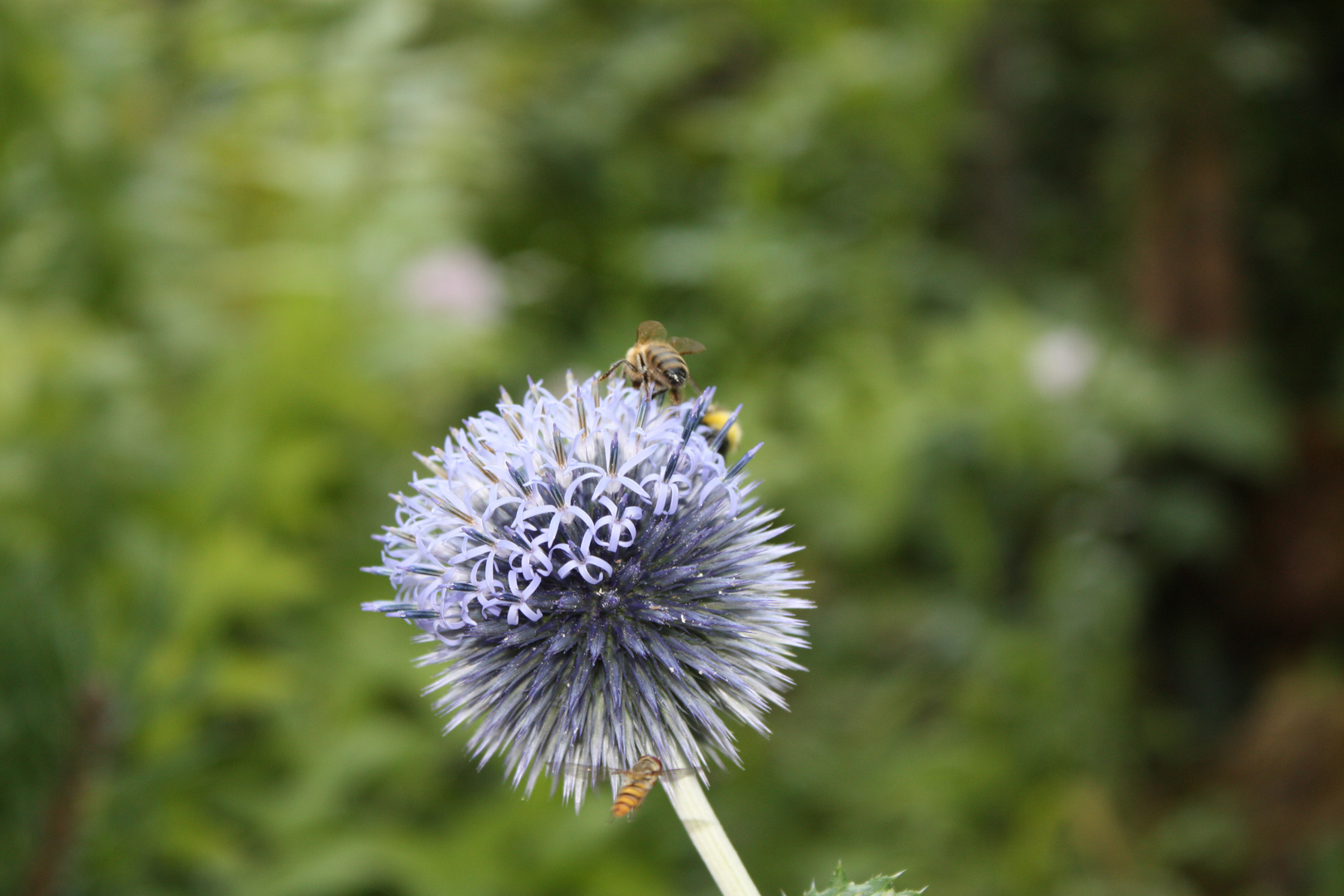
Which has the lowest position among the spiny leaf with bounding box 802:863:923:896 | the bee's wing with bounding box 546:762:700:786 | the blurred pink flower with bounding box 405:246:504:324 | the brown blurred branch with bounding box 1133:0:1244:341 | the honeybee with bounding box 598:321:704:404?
the spiny leaf with bounding box 802:863:923:896

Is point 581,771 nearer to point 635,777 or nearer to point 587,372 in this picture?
point 635,777

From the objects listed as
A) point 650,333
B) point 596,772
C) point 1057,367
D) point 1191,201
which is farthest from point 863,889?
point 1191,201

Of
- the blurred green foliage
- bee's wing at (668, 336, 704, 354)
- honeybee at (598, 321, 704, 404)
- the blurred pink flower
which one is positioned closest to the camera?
honeybee at (598, 321, 704, 404)

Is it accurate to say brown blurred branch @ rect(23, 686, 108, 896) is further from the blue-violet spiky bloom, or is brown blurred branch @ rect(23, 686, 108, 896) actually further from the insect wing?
the insect wing

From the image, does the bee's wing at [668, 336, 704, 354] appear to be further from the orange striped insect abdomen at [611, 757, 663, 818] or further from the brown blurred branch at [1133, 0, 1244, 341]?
the brown blurred branch at [1133, 0, 1244, 341]

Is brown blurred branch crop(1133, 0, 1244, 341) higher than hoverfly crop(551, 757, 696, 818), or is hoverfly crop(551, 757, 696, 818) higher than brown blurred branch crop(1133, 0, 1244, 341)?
brown blurred branch crop(1133, 0, 1244, 341)

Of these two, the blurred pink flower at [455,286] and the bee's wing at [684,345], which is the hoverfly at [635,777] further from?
the blurred pink flower at [455,286]

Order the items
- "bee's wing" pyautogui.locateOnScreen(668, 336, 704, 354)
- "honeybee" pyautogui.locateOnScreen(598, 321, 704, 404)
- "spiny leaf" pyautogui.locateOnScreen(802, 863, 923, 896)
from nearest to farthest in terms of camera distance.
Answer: "spiny leaf" pyautogui.locateOnScreen(802, 863, 923, 896), "honeybee" pyautogui.locateOnScreen(598, 321, 704, 404), "bee's wing" pyautogui.locateOnScreen(668, 336, 704, 354)

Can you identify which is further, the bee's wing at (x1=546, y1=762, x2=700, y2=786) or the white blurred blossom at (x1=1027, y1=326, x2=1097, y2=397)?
the white blurred blossom at (x1=1027, y1=326, x2=1097, y2=397)

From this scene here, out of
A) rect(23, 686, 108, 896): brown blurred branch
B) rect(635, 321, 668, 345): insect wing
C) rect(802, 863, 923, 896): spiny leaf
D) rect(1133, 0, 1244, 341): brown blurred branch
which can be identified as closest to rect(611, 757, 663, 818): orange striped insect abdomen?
rect(802, 863, 923, 896): spiny leaf
